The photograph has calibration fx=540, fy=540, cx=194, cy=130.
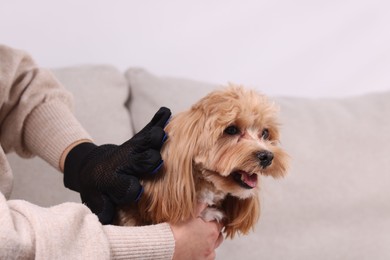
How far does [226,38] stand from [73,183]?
1.05 metres

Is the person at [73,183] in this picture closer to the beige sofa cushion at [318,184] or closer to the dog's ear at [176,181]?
the dog's ear at [176,181]

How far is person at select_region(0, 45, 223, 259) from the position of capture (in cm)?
86

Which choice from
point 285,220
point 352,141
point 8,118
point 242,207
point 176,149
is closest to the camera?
point 176,149

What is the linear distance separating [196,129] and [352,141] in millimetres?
987

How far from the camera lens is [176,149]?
1040 mm

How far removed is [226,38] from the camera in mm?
2051

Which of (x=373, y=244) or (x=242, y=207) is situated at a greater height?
(x=242, y=207)

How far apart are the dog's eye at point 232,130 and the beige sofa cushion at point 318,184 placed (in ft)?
2.12

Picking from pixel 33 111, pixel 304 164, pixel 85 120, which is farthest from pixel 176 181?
pixel 304 164

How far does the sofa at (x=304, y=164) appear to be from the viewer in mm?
1690

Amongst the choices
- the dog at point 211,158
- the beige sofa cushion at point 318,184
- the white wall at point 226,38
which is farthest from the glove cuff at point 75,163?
the white wall at point 226,38

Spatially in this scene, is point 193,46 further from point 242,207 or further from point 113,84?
point 242,207

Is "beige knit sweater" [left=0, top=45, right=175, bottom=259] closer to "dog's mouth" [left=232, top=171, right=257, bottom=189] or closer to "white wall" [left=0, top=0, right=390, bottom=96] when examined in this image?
"dog's mouth" [left=232, top=171, right=257, bottom=189]

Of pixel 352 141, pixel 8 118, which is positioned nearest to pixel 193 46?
pixel 352 141
